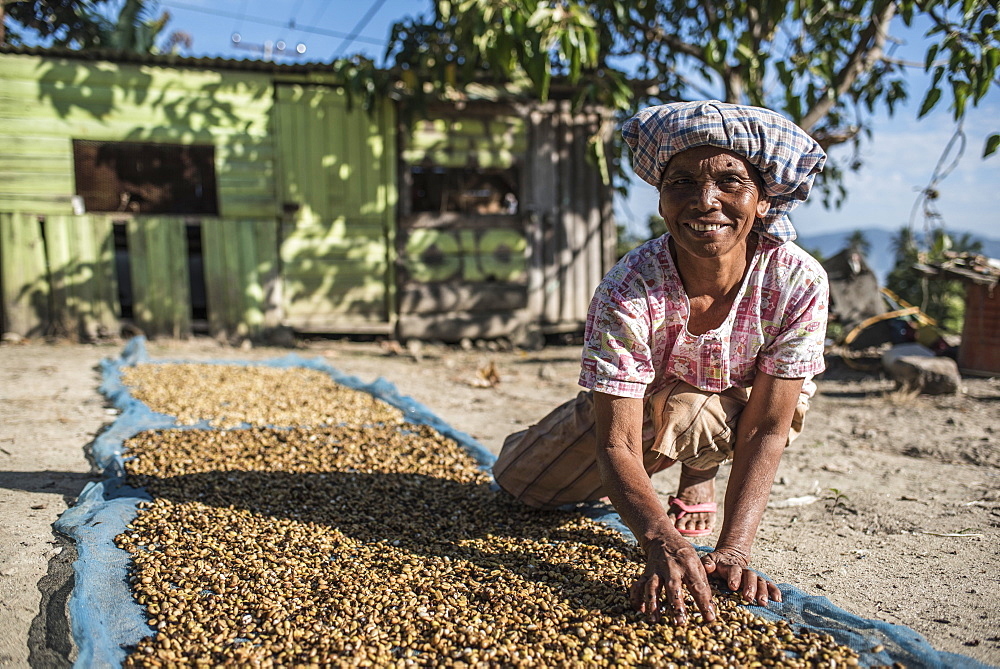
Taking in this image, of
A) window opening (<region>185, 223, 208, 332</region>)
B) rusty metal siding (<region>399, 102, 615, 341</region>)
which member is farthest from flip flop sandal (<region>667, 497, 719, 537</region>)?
window opening (<region>185, 223, 208, 332</region>)

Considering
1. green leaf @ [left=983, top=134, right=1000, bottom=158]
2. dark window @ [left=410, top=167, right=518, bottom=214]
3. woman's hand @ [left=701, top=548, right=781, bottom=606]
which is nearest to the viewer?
woman's hand @ [left=701, top=548, right=781, bottom=606]

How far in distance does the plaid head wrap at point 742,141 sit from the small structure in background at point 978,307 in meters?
3.81

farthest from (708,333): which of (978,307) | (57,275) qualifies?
(57,275)

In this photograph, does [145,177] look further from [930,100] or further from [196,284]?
[930,100]

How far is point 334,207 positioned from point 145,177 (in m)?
1.51

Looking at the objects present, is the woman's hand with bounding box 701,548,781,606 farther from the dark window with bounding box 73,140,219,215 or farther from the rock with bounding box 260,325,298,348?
the dark window with bounding box 73,140,219,215

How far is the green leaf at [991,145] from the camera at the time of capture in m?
3.26

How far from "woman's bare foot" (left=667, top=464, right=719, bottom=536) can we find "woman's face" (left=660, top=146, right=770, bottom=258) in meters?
0.80

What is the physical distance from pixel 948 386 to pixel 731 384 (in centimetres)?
314

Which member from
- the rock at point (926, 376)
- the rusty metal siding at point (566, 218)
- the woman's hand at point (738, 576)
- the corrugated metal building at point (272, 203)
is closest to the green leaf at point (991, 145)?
the rock at point (926, 376)

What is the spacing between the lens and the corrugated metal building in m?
5.83

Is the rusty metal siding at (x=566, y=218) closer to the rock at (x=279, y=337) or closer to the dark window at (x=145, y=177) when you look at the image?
the rock at (x=279, y=337)

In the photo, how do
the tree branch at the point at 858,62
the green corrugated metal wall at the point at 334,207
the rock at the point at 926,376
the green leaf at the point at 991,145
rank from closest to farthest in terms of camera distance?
the green leaf at the point at 991,145, the rock at the point at 926,376, the tree branch at the point at 858,62, the green corrugated metal wall at the point at 334,207

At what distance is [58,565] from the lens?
198cm
